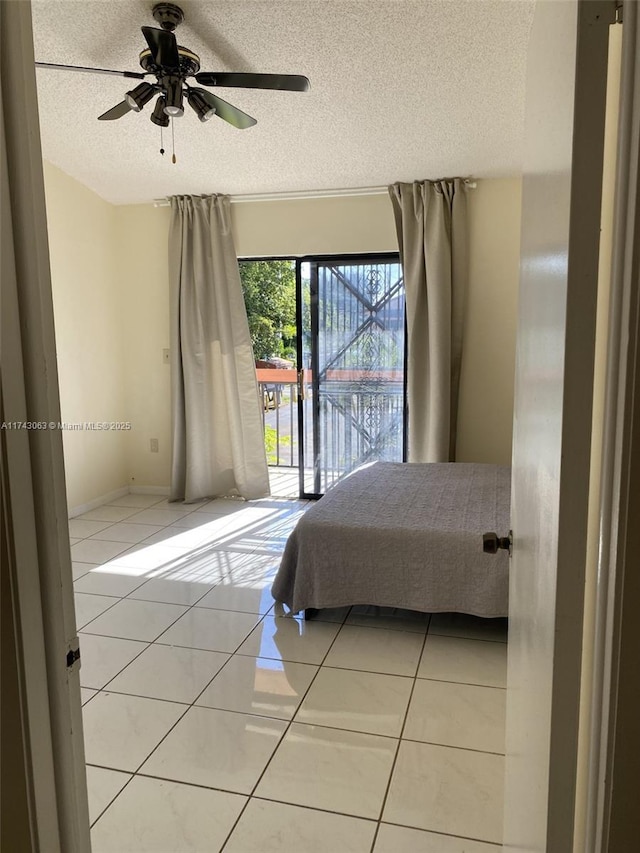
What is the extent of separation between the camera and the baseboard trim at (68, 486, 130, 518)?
4602mm

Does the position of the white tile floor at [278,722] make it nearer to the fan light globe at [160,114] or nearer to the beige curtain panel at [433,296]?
the beige curtain panel at [433,296]

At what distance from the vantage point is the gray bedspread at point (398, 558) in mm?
2484

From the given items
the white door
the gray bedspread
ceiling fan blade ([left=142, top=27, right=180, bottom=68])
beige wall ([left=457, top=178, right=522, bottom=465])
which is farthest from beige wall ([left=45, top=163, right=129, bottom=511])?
the white door

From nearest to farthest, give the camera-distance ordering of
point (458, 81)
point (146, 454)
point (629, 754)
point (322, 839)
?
1. point (629, 754)
2. point (322, 839)
3. point (458, 81)
4. point (146, 454)

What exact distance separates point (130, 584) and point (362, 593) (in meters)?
1.42

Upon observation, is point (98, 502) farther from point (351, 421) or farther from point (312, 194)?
point (312, 194)

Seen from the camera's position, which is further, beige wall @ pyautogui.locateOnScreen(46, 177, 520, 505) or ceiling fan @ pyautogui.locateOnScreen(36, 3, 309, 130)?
beige wall @ pyautogui.locateOnScreen(46, 177, 520, 505)

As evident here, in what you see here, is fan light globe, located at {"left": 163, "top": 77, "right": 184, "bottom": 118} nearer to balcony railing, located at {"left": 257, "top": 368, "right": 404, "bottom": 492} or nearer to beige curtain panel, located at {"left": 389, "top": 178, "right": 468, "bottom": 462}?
beige curtain panel, located at {"left": 389, "top": 178, "right": 468, "bottom": 462}

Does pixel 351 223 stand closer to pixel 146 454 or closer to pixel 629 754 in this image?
pixel 146 454

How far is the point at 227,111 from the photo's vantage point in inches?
106

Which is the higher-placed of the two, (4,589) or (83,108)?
(83,108)

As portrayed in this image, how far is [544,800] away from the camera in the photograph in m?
0.78

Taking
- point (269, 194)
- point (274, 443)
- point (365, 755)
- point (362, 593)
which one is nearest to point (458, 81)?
point (269, 194)

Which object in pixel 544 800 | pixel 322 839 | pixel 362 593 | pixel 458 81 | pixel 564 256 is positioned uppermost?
pixel 458 81
